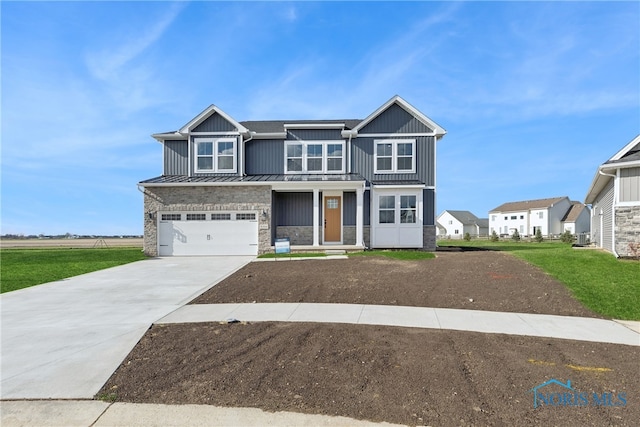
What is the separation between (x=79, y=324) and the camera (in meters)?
6.89

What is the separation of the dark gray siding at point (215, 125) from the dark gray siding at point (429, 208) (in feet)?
37.1

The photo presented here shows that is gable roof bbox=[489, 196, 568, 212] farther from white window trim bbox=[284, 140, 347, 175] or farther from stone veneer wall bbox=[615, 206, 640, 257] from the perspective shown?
white window trim bbox=[284, 140, 347, 175]

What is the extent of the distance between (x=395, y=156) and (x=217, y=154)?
996 cm

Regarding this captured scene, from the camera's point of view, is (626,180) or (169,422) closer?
(169,422)

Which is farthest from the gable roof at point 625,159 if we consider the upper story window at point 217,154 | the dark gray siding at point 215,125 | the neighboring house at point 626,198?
the dark gray siding at point 215,125

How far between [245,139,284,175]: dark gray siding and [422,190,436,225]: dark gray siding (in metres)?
8.08

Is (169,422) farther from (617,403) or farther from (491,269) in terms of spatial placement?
(491,269)

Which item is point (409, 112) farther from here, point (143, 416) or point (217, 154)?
point (143, 416)

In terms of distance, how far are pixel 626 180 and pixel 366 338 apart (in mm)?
14405

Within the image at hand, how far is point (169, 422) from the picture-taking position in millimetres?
3639

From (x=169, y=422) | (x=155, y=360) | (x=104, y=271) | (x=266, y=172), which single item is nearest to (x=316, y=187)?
(x=266, y=172)

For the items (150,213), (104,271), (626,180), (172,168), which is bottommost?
(104,271)

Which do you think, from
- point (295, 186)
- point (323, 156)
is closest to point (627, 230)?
point (323, 156)

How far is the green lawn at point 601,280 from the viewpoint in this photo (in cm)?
802
